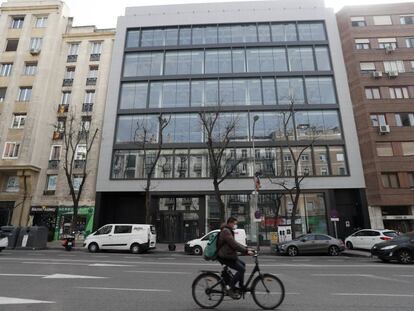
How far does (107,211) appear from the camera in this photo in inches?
1076

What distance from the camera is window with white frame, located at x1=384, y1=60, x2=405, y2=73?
29812 mm

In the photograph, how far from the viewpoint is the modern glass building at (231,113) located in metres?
26.1

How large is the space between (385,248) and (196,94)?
69.8 feet

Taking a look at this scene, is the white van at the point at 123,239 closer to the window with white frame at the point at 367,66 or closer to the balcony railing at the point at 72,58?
the balcony railing at the point at 72,58

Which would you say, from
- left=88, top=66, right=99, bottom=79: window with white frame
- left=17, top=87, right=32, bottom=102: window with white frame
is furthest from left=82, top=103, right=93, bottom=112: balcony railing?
left=17, top=87, right=32, bottom=102: window with white frame

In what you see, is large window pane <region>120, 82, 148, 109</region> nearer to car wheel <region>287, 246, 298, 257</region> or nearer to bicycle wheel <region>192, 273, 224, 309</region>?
car wheel <region>287, 246, 298, 257</region>

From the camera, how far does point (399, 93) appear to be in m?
29.1

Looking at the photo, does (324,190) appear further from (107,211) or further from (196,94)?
(107,211)

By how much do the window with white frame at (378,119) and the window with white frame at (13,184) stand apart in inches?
1334

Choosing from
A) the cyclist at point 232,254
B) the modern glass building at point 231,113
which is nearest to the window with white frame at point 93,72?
the modern glass building at point 231,113

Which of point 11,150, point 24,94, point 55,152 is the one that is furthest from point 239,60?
point 11,150

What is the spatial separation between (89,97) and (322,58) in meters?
24.5

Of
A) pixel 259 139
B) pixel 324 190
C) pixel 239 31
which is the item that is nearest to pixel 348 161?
pixel 324 190

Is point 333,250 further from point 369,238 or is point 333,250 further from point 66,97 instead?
point 66,97
